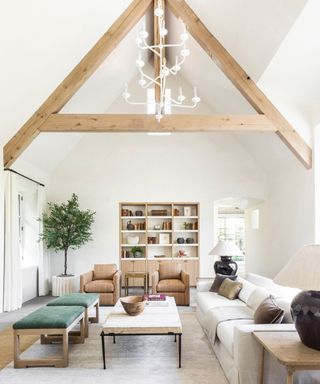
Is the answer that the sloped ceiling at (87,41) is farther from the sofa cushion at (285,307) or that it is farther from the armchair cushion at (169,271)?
the sofa cushion at (285,307)

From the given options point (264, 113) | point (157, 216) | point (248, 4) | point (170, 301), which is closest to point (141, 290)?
point (157, 216)

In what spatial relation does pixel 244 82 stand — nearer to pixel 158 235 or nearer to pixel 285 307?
pixel 285 307

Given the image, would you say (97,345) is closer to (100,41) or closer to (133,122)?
(133,122)

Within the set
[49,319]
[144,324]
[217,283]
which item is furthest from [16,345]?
[217,283]

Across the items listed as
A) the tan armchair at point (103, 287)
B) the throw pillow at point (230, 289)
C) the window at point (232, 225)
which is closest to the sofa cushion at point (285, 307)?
the throw pillow at point (230, 289)

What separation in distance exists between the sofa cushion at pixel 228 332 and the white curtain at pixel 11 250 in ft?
13.3

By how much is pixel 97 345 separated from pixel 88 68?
14.3ft

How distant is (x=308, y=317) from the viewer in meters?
2.66

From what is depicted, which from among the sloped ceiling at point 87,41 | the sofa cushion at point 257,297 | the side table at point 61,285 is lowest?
the side table at point 61,285

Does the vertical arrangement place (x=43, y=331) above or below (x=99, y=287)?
above

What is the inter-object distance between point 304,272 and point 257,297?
6.78ft

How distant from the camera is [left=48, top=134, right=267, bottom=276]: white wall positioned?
929 centimetres

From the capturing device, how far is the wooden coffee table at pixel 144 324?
13.0ft

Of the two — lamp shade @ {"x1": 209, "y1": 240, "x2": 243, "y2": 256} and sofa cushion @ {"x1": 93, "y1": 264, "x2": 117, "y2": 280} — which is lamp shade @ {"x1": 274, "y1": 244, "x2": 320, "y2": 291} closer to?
lamp shade @ {"x1": 209, "y1": 240, "x2": 243, "y2": 256}
